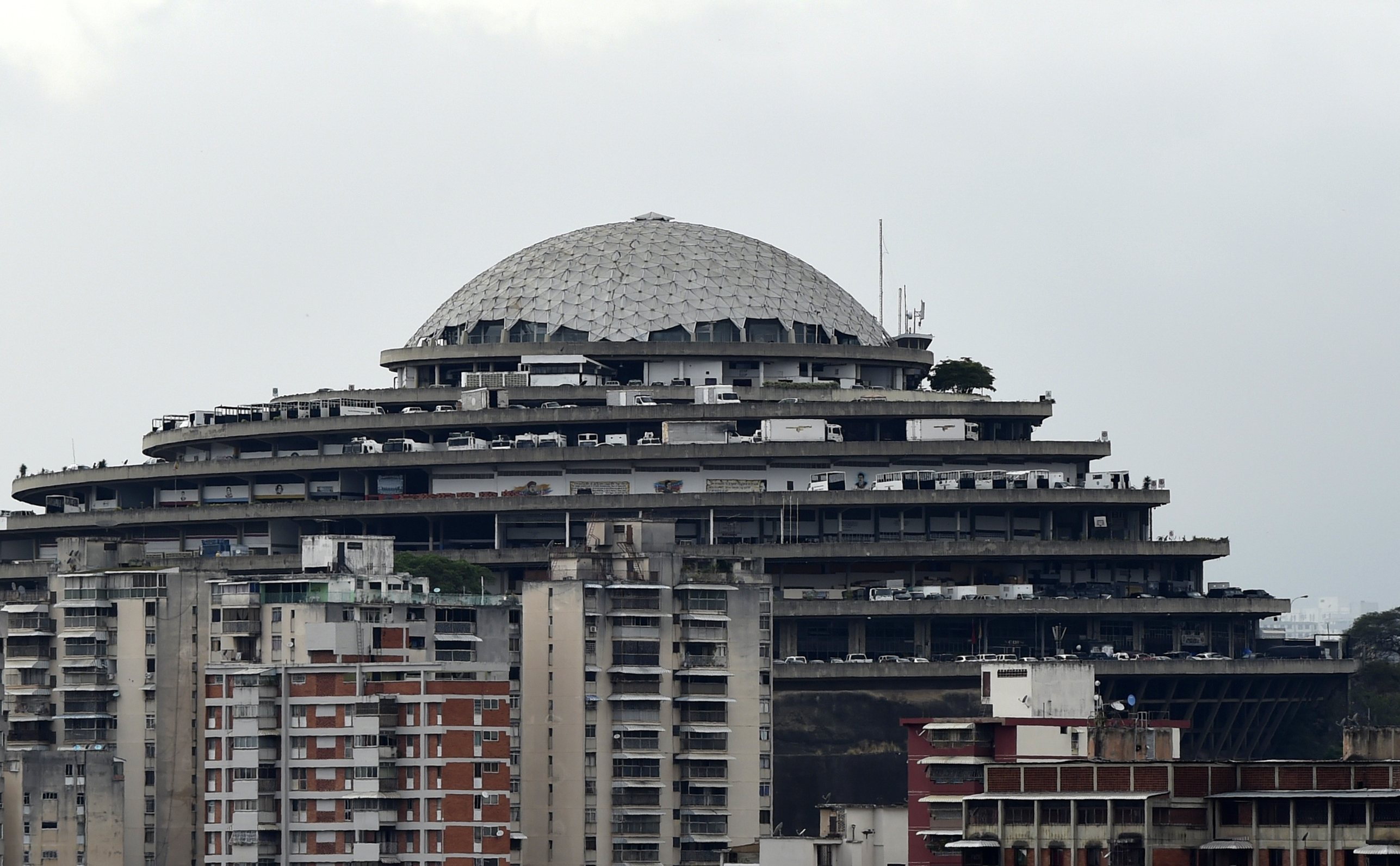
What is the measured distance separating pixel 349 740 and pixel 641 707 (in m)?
17.8

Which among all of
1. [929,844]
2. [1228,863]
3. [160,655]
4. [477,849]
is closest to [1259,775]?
[1228,863]

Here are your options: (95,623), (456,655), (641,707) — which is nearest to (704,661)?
(641,707)

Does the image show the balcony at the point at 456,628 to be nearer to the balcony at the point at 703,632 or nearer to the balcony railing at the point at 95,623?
the balcony at the point at 703,632

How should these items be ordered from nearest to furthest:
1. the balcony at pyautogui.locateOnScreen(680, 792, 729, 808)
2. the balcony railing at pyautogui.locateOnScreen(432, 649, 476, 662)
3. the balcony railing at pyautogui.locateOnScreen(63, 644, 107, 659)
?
the balcony railing at pyautogui.locateOnScreen(432, 649, 476, 662) → the balcony railing at pyautogui.locateOnScreen(63, 644, 107, 659) → the balcony at pyautogui.locateOnScreen(680, 792, 729, 808)

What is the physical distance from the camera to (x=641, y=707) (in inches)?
7151

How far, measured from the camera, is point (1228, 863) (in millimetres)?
131375

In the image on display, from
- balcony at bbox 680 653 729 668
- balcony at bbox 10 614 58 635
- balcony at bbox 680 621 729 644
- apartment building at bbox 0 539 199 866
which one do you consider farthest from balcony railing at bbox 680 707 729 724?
balcony at bbox 10 614 58 635

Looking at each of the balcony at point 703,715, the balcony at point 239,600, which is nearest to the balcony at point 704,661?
the balcony at point 703,715

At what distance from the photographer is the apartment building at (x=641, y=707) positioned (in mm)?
178500

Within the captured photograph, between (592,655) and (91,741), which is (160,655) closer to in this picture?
(91,741)

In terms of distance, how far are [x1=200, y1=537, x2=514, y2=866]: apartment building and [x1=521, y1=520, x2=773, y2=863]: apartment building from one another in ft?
12.7

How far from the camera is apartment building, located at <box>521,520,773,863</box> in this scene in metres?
178

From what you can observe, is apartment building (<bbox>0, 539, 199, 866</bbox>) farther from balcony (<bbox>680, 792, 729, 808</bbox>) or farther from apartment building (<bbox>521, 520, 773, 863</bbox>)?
balcony (<bbox>680, 792, 729, 808</bbox>)

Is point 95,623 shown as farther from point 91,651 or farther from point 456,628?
point 456,628
